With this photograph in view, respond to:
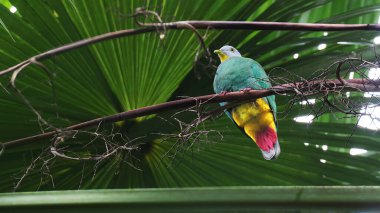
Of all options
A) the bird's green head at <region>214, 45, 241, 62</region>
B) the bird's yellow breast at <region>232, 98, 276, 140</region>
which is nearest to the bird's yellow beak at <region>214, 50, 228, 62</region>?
the bird's green head at <region>214, 45, 241, 62</region>

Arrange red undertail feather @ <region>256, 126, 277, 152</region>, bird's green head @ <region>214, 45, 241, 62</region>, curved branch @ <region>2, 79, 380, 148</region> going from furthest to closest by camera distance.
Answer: bird's green head @ <region>214, 45, 241, 62</region>, red undertail feather @ <region>256, 126, 277, 152</region>, curved branch @ <region>2, 79, 380, 148</region>

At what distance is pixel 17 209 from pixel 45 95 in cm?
124

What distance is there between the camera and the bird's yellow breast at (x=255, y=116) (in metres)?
1.48

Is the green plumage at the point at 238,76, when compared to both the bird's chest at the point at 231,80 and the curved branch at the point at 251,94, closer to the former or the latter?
the bird's chest at the point at 231,80

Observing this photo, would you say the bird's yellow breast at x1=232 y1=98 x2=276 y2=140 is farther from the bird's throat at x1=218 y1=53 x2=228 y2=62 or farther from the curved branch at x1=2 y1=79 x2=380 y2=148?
the curved branch at x1=2 y1=79 x2=380 y2=148

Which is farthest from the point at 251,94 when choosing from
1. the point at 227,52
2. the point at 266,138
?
the point at 227,52

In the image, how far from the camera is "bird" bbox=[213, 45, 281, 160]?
1.47 m

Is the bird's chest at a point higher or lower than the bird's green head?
lower

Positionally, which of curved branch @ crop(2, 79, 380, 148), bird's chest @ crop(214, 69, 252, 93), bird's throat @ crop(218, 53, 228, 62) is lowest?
curved branch @ crop(2, 79, 380, 148)

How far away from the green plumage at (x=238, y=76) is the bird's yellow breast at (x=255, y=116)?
0.07ft

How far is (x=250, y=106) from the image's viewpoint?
4.95 ft

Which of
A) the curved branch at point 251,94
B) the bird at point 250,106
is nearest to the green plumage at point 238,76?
the bird at point 250,106

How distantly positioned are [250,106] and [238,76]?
0.09 meters

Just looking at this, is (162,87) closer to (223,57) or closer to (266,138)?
(223,57)
